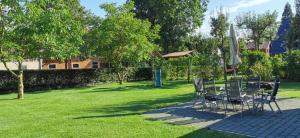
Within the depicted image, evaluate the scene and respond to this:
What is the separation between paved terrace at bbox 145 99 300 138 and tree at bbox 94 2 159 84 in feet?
55.6

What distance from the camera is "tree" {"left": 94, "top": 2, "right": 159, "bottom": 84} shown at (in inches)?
1151

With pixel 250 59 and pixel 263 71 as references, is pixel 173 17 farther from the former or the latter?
pixel 263 71

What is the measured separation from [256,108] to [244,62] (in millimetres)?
17665

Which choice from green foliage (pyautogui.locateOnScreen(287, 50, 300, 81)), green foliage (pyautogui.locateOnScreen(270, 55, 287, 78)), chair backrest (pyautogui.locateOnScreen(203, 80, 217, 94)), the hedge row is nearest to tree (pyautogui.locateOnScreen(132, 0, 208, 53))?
the hedge row

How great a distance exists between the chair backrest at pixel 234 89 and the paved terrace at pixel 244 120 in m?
0.60

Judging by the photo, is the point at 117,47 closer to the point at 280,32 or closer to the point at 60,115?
the point at 60,115

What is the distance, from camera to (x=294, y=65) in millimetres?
25234

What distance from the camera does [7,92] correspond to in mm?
25938

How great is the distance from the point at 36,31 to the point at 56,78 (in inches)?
440

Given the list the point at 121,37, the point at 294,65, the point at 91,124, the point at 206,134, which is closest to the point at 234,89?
the point at 206,134

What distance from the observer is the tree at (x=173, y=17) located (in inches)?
2069

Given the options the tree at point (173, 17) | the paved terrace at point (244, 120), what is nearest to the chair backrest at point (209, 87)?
the paved terrace at point (244, 120)

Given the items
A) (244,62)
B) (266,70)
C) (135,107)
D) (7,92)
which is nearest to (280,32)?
(244,62)

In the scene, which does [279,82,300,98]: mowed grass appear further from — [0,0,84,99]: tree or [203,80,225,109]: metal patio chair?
[0,0,84,99]: tree
